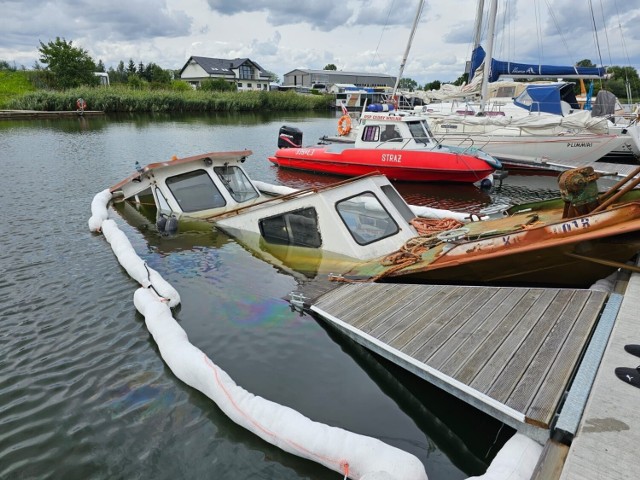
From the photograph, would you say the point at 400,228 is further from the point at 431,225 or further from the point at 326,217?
Result: the point at 326,217

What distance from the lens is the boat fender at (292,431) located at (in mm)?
3643

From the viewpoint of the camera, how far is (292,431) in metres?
4.14

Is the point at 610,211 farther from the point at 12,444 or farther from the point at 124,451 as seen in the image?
the point at 12,444

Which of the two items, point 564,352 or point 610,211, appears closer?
point 564,352

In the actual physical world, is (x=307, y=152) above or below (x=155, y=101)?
below

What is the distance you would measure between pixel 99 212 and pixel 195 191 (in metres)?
2.81

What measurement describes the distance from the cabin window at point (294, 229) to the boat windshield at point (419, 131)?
35.3 ft

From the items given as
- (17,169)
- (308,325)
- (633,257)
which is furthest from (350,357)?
(17,169)

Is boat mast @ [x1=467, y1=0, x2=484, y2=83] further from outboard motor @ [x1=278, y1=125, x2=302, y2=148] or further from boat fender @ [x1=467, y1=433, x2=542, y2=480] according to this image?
boat fender @ [x1=467, y1=433, x2=542, y2=480]

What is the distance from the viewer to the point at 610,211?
549 centimetres

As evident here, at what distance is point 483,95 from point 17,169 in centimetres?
2269

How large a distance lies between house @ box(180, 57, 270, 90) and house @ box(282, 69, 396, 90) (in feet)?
44.4

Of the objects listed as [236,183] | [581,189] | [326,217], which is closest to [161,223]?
[236,183]

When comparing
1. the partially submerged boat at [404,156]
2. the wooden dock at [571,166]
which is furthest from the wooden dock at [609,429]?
the wooden dock at [571,166]
